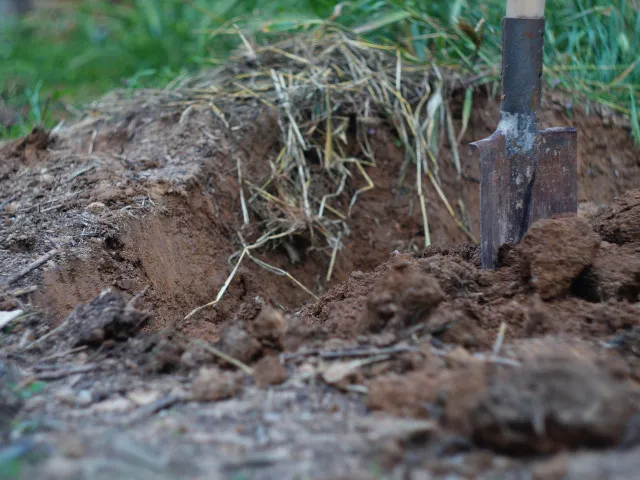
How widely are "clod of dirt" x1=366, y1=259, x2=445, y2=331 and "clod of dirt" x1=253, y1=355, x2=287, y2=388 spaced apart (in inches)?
11.8

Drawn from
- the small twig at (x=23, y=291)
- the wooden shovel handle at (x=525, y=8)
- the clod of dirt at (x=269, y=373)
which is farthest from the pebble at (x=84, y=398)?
the wooden shovel handle at (x=525, y=8)

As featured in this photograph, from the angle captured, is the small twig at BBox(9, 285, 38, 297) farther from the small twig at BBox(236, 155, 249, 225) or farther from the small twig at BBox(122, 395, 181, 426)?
the small twig at BBox(236, 155, 249, 225)

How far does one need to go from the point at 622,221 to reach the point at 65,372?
5.85ft

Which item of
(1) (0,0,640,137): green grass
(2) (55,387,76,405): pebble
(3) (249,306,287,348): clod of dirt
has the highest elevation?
(1) (0,0,640,137): green grass

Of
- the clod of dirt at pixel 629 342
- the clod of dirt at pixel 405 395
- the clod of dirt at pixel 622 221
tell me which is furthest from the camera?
the clod of dirt at pixel 622 221

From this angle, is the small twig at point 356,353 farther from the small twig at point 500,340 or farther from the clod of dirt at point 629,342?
the clod of dirt at point 629,342

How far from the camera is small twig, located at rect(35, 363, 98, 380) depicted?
1.71 meters

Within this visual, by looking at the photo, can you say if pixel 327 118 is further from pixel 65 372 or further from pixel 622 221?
pixel 65 372

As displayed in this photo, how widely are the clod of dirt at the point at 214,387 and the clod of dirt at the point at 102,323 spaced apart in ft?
1.16

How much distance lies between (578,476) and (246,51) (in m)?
3.06

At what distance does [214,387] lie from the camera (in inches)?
62.2

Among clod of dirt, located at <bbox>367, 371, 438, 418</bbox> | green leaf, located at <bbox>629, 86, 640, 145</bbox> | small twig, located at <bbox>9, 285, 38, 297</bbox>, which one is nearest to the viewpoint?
clod of dirt, located at <bbox>367, 371, 438, 418</bbox>

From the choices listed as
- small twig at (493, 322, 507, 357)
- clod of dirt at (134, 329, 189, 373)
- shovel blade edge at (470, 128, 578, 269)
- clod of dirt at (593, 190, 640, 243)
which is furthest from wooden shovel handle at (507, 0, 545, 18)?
clod of dirt at (134, 329, 189, 373)

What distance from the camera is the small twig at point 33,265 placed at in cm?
221
